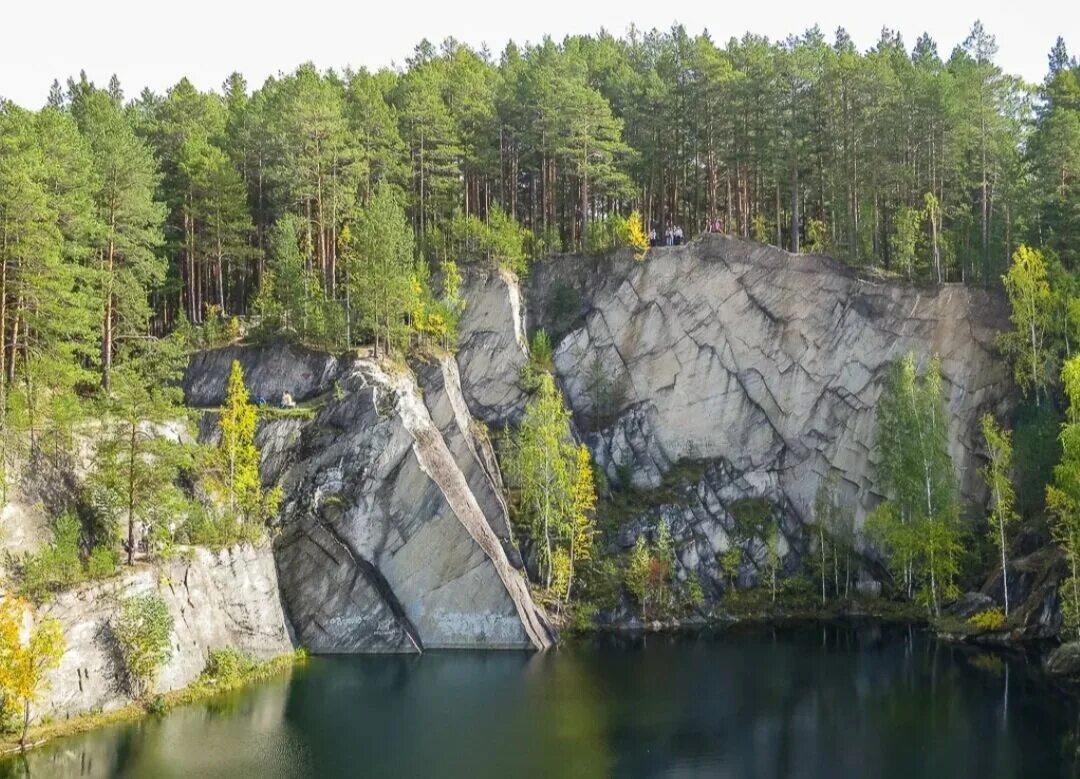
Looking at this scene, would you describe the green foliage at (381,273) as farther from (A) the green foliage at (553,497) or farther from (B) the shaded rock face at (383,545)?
(A) the green foliage at (553,497)

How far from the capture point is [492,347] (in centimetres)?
6700

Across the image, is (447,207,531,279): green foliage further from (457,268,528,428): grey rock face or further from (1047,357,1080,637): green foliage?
(1047,357,1080,637): green foliage

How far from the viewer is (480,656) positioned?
51.0 metres

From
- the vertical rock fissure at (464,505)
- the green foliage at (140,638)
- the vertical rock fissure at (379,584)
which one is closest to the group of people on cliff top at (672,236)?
the vertical rock fissure at (464,505)

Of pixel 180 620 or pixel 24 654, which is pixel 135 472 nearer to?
pixel 180 620

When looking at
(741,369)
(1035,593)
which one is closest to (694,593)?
(741,369)

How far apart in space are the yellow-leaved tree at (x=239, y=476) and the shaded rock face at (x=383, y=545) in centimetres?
217

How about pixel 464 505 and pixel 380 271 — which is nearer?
pixel 464 505

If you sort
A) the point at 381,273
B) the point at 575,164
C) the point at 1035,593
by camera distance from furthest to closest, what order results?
the point at 575,164, the point at 381,273, the point at 1035,593

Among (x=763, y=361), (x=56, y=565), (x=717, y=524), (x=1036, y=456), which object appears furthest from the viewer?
(x=763, y=361)

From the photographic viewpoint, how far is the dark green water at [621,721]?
3431 centimetres

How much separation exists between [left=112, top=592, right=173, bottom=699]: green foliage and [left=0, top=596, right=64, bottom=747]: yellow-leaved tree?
2.95 meters

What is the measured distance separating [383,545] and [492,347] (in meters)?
17.9

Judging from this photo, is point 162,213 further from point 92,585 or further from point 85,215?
point 92,585
